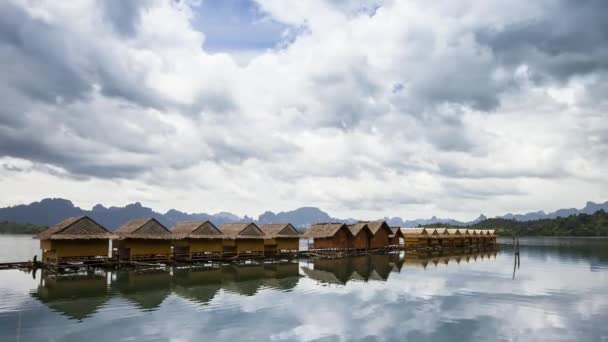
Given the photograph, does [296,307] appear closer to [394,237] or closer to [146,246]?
[146,246]

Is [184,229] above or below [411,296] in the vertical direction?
above

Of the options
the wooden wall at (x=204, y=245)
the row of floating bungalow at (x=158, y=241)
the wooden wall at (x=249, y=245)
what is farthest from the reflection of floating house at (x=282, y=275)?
the wooden wall at (x=204, y=245)

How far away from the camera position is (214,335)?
52.5 feet

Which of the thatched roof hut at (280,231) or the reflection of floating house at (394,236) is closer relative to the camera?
the thatched roof hut at (280,231)

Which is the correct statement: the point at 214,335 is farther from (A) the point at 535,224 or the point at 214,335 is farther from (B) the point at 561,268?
(A) the point at 535,224

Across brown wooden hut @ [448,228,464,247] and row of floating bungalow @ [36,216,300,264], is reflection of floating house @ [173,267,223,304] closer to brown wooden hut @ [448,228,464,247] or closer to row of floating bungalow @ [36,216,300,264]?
row of floating bungalow @ [36,216,300,264]

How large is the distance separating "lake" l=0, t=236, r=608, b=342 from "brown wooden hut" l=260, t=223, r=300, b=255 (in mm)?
12537

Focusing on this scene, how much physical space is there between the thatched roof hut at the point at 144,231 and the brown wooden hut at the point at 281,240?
13.5m

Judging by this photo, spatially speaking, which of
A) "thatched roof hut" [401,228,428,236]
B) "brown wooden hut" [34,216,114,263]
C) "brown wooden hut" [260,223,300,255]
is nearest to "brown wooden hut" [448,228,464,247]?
"thatched roof hut" [401,228,428,236]

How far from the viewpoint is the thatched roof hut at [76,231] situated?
3184 cm

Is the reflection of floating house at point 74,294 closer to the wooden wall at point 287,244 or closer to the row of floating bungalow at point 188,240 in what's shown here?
the row of floating bungalow at point 188,240

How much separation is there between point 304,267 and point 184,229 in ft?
41.9

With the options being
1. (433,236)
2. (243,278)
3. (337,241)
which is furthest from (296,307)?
(433,236)

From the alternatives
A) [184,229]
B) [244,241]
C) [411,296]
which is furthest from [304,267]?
[411,296]
